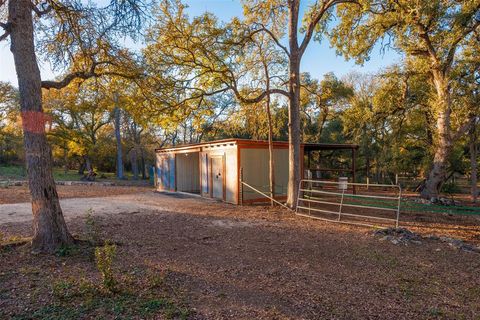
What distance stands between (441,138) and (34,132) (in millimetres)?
13973

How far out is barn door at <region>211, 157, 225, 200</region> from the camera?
41.3 feet

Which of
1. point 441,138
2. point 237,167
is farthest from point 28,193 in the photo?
point 441,138

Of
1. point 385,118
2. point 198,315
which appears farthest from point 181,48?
point 385,118

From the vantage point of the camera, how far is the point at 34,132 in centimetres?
459

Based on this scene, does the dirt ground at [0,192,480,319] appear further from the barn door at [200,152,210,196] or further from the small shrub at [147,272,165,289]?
the barn door at [200,152,210,196]

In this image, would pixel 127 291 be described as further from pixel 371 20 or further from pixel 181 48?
pixel 371 20

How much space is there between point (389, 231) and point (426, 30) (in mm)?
9232

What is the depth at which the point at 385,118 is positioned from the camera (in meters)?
16.6

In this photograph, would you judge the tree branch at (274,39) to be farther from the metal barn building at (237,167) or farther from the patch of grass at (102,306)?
the patch of grass at (102,306)

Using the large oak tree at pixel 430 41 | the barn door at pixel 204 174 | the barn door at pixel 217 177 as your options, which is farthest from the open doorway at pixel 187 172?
the large oak tree at pixel 430 41

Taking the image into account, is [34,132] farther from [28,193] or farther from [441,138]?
[441,138]

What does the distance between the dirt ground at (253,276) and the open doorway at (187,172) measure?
9319 millimetres

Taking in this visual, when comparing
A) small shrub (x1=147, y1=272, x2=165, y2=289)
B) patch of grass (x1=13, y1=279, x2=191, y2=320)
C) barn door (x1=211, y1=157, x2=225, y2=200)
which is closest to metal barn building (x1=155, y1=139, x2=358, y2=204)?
barn door (x1=211, y1=157, x2=225, y2=200)

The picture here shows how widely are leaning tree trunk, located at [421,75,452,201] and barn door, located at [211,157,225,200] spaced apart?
882 cm
